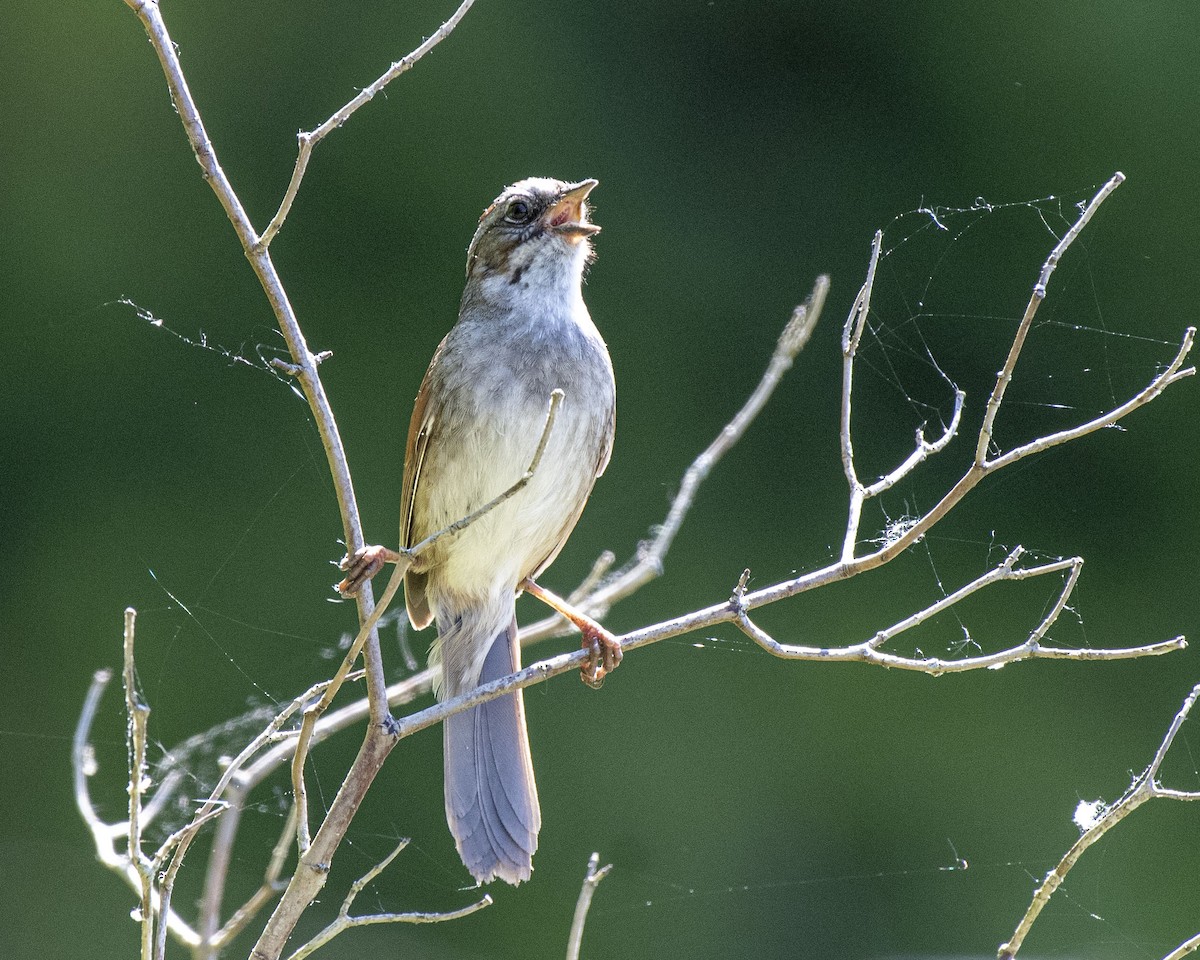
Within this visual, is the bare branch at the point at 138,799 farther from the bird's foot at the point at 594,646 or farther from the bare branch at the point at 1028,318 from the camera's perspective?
the bare branch at the point at 1028,318

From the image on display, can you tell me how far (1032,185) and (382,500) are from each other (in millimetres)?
2607

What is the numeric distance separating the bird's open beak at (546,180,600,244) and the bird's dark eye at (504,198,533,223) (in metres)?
0.06

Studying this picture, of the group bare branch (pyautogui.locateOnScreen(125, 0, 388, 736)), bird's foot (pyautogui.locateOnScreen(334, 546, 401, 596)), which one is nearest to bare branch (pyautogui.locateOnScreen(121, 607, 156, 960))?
bare branch (pyautogui.locateOnScreen(125, 0, 388, 736))

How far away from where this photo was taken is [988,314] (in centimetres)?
479

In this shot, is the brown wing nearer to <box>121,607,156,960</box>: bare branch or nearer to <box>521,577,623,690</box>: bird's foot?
<box>521,577,623,690</box>: bird's foot

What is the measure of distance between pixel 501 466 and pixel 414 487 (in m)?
0.28

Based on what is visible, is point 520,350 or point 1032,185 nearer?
point 520,350

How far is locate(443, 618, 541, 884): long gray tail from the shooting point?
290 centimetres

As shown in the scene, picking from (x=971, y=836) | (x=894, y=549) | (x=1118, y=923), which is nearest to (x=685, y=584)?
(x=971, y=836)

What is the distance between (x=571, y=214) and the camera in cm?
334

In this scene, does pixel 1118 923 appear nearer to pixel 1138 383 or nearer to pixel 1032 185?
pixel 1138 383

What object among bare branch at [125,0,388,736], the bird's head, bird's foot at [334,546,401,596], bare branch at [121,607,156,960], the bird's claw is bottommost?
bare branch at [121,607,156,960]

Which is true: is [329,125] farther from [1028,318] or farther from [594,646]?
[594,646]

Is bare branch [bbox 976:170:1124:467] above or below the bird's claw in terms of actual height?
above
